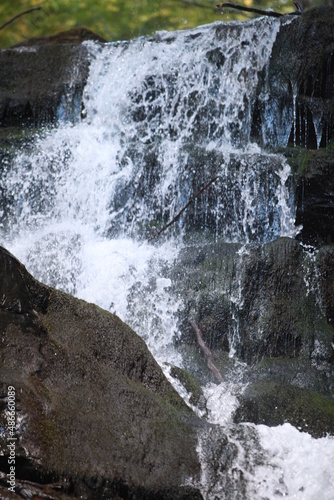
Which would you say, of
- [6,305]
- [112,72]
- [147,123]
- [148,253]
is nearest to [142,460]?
[6,305]

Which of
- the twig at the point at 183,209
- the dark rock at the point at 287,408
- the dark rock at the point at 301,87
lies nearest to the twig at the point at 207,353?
the dark rock at the point at 287,408

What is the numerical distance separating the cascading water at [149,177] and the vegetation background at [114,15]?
4.35m

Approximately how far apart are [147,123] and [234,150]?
112 cm

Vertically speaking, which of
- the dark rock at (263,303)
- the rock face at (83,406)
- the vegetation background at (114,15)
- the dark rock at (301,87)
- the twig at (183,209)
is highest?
the vegetation background at (114,15)

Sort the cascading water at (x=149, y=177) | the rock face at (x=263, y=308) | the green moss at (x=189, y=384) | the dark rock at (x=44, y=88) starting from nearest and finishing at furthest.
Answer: the green moss at (x=189, y=384) < the rock face at (x=263, y=308) < the cascading water at (x=149, y=177) < the dark rock at (x=44, y=88)

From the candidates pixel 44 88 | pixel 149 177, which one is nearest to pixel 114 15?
pixel 44 88

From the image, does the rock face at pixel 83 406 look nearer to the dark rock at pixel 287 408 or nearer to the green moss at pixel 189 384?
the green moss at pixel 189 384

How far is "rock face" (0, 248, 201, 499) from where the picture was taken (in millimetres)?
2816

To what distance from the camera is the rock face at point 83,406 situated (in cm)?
282

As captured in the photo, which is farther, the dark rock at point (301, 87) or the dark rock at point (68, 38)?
the dark rock at point (68, 38)

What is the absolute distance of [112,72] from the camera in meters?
7.74

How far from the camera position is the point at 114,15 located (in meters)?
12.0

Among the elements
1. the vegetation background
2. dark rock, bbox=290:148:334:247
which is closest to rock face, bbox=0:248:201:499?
dark rock, bbox=290:148:334:247

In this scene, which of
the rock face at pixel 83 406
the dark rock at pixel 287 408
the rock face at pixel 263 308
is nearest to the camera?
the rock face at pixel 83 406
